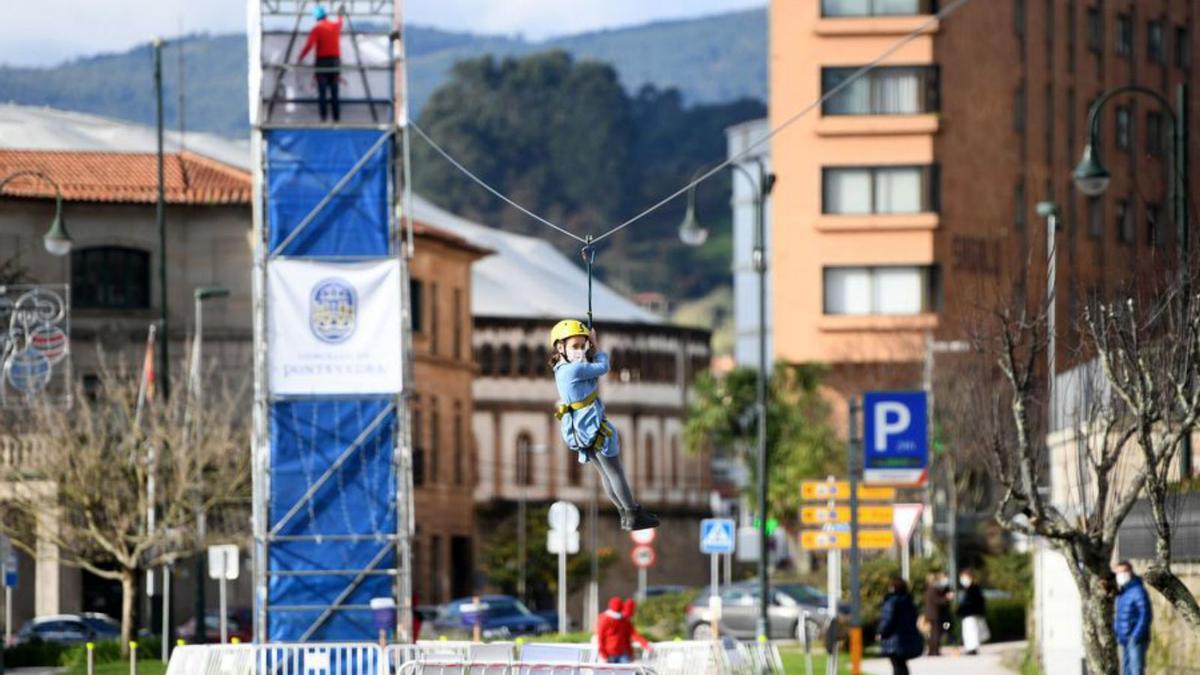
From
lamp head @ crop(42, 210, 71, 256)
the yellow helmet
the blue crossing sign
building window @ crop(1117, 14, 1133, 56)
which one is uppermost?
building window @ crop(1117, 14, 1133, 56)

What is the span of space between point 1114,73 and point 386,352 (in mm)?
56871

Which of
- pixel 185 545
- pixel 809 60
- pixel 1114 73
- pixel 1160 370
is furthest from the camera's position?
pixel 1114 73

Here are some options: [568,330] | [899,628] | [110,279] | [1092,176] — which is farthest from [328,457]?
[110,279]

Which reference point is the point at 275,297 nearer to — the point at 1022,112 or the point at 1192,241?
the point at 1192,241

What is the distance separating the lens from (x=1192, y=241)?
3191 cm

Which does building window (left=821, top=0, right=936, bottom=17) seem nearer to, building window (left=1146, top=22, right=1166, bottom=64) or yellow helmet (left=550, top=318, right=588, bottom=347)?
building window (left=1146, top=22, right=1166, bottom=64)

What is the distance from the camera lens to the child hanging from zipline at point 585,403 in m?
18.7

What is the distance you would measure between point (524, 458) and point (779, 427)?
42.9 m

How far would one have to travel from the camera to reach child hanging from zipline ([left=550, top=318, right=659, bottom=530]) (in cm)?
1872

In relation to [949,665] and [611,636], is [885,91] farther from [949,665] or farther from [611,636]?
[611,636]

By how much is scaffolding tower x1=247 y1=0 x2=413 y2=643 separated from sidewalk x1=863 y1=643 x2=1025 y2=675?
26.9ft

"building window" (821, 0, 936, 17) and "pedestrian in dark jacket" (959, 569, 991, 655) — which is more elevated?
"building window" (821, 0, 936, 17)

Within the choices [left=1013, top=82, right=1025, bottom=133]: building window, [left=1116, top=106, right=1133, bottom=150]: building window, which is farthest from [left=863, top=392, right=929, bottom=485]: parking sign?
[left=1116, top=106, right=1133, bottom=150]: building window

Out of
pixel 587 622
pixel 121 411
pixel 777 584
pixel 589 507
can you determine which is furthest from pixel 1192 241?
pixel 589 507
